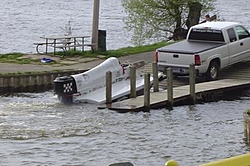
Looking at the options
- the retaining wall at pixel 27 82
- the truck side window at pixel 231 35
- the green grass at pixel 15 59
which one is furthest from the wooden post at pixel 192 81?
the green grass at pixel 15 59

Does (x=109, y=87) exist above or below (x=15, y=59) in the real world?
above

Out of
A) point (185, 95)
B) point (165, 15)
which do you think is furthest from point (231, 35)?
point (165, 15)

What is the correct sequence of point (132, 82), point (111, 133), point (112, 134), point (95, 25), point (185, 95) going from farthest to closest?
point (95, 25) → point (185, 95) → point (132, 82) → point (111, 133) → point (112, 134)

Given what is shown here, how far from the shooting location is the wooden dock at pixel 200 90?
78.9 feet

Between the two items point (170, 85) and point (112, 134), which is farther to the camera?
point (170, 85)

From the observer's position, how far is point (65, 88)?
24.2 metres

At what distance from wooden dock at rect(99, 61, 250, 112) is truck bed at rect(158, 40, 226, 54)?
114 cm

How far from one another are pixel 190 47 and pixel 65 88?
17.4ft

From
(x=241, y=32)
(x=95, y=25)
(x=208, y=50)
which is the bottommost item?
(x=208, y=50)

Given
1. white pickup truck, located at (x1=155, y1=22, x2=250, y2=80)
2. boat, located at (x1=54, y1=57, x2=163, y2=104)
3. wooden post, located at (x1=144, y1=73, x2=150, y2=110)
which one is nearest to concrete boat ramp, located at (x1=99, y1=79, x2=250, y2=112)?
wooden post, located at (x1=144, y1=73, x2=150, y2=110)

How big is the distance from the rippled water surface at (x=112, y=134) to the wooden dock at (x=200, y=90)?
302 mm

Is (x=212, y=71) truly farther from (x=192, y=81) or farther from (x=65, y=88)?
(x=65, y=88)

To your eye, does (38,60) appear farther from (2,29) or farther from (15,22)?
(15,22)

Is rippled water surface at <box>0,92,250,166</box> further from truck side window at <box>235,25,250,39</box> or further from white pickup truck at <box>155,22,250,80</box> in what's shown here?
truck side window at <box>235,25,250,39</box>
